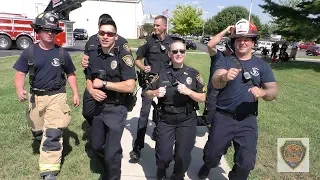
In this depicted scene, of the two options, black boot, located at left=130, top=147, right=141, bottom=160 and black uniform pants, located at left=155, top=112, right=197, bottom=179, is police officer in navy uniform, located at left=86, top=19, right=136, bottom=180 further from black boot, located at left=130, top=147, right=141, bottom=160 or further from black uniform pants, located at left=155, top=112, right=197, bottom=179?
black boot, located at left=130, top=147, right=141, bottom=160

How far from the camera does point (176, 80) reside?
11.5 ft

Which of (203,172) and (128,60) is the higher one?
(128,60)

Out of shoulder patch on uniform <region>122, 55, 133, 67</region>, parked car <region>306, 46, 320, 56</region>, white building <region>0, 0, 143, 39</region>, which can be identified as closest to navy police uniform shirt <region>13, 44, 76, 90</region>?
shoulder patch on uniform <region>122, 55, 133, 67</region>

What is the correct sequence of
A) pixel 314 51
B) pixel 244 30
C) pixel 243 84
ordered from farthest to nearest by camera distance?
pixel 314 51, pixel 243 84, pixel 244 30

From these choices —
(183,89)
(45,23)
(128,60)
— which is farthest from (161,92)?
(45,23)

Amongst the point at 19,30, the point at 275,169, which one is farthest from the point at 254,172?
the point at 19,30

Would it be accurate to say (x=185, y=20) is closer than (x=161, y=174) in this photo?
No

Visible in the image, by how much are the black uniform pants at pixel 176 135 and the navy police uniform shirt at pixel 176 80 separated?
0.51 ft

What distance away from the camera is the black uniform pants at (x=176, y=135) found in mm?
3518

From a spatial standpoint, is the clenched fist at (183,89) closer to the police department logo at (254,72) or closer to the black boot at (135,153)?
the police department logo at (254,72)

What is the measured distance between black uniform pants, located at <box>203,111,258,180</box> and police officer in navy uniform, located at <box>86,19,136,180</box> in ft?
3.36

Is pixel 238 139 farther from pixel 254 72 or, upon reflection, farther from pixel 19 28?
pixel 19 28

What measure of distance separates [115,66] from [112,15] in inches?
2148

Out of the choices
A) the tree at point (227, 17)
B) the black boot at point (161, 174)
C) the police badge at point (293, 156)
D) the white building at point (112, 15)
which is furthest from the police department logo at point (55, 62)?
the tree at point (227, 17)
